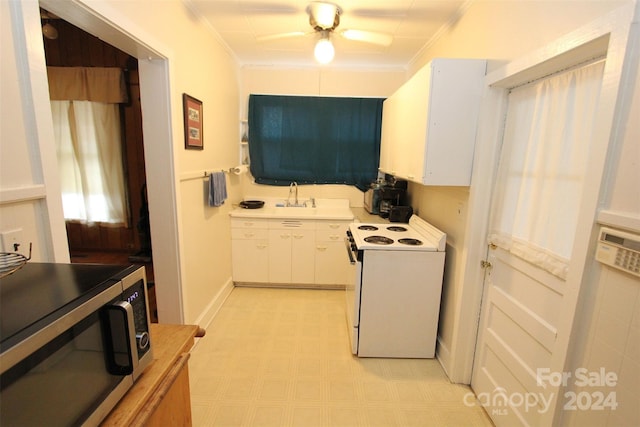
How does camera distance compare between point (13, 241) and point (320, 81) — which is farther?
point (320, 81)

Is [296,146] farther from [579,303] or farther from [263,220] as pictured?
[579,303]

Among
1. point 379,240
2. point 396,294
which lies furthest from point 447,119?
point 396,294

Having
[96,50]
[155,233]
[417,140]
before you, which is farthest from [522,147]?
[96,50]

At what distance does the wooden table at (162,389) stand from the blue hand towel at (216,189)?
166 centimetres

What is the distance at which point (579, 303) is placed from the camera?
1076mm

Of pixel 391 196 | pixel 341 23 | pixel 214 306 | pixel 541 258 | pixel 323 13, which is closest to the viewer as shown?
pixel 541 258

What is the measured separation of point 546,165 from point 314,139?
2.62m

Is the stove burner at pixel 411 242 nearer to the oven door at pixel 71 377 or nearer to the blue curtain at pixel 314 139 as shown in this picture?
the blue curtain at pixel 314 139

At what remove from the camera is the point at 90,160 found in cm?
326

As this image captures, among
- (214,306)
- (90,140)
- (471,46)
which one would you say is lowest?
(214,306)

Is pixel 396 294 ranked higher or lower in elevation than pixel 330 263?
higher

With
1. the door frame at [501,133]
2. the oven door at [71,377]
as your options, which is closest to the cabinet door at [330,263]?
the door frame at [501,133]

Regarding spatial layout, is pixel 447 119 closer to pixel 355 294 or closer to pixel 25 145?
pixel 355 294

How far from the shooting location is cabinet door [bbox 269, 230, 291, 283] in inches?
131
